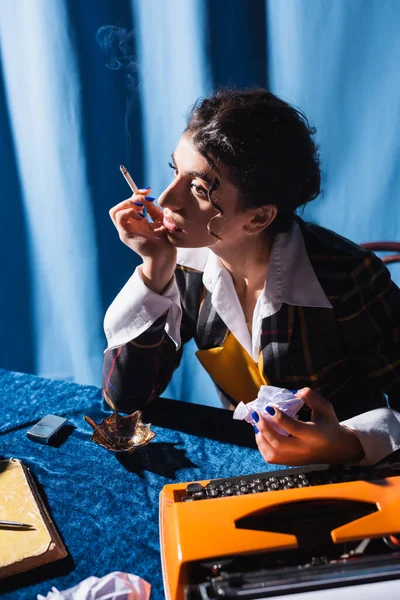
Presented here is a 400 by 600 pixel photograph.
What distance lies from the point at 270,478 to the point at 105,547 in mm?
280

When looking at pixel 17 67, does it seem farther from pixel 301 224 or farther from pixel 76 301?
pixel 301 224

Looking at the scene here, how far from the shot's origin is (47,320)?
7.40 ft

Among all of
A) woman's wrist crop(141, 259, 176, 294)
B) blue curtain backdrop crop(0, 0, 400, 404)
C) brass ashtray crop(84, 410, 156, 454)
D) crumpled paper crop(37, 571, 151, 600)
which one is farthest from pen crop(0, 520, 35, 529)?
blue curtain backdrop crop(0, 0, 400, 404)

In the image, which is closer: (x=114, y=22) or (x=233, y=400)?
(x=233, y=400)

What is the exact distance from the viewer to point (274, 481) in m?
0.86

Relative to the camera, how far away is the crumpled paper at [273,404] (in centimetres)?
96

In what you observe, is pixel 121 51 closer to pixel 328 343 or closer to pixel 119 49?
pixel 119 49

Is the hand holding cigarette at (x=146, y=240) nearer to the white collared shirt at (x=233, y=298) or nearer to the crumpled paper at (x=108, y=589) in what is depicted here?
the white collared shirt at (x=233, y=298)

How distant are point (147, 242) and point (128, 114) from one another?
0.78m

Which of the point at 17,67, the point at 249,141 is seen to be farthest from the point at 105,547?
the point at 17,67

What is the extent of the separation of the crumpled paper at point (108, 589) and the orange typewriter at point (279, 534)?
0.04 m

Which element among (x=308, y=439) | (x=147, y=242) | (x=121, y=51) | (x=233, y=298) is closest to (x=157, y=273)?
(x=147, y=242)

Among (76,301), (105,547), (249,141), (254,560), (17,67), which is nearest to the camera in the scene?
(254,560)

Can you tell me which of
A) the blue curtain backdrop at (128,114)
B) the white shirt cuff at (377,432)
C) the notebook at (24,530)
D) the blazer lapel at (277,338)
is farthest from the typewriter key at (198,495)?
the blue curtain backdrop at (128,114)
